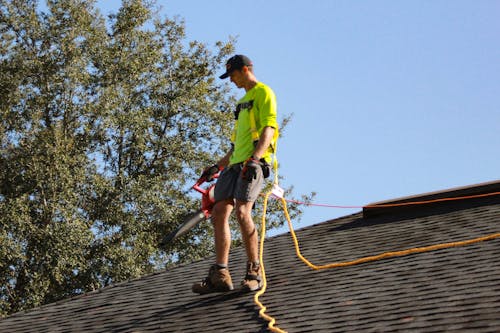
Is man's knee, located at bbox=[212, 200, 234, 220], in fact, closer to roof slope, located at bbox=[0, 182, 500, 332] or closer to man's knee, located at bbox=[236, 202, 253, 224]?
man's knee, located at bbox=[236, 202, 253, 224]

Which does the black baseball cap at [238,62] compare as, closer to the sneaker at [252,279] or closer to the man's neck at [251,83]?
the man's neck at [251,83]

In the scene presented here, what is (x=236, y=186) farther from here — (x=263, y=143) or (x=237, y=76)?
(x=237, y=76)

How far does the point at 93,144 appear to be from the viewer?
890 inches

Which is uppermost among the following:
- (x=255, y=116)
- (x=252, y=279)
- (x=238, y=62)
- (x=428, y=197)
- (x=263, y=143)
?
(x=238, y=62)

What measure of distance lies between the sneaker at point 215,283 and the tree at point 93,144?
547 inches

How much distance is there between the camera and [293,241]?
7984 mm

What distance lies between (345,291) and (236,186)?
1.07m

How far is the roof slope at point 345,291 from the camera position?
4.84m

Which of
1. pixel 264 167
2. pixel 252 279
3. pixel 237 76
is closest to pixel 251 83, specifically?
pixel 237 76

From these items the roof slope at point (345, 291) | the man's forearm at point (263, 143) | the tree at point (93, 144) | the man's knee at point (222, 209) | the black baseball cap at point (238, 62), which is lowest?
the roof slope at point (345, 291)

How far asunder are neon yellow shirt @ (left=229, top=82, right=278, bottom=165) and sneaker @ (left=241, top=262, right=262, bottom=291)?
77 centimetres

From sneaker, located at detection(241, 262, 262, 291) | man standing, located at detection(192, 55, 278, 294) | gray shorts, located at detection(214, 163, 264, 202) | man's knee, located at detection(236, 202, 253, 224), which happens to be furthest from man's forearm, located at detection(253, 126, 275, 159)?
sneaker, located at detection(241, 262, 262, 291)

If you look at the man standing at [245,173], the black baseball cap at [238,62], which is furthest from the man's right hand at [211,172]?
the black baseball cap at [238,62]

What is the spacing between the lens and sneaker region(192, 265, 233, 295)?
6254mm
